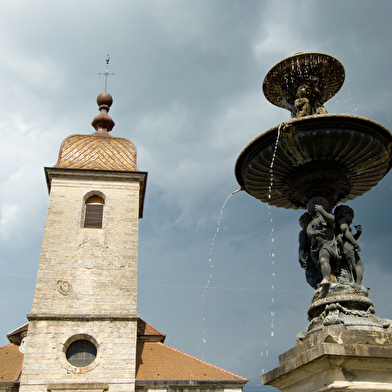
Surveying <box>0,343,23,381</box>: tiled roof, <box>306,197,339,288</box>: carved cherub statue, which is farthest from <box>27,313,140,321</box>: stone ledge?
<box>306,197,339,288</box>: carved cherub statue

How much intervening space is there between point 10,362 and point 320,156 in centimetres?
1602

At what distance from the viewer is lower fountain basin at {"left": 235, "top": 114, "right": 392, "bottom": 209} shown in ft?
15.9

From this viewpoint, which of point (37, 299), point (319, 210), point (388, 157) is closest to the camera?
point (319, 210)

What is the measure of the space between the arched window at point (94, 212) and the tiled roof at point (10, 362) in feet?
19.1

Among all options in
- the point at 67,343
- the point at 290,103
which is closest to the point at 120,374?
the point at 67,343

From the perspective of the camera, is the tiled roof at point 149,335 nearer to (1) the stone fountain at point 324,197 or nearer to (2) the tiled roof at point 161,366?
(2) the tiled roof at point 161,366

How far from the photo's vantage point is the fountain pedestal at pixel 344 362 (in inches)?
138

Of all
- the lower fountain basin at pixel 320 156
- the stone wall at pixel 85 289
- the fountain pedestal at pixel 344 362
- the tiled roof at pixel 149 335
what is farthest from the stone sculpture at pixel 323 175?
the tiled roof at pixel 149 335

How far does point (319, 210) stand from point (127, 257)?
45.0ft

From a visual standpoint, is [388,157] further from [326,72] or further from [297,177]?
[326,72]

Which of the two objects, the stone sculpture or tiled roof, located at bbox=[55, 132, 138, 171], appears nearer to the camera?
the stone sculpture

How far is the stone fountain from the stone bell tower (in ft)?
37.4

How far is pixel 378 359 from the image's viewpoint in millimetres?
3619

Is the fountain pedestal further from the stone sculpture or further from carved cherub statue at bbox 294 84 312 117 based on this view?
carved cherub statue at bbox 294 84 312 117
